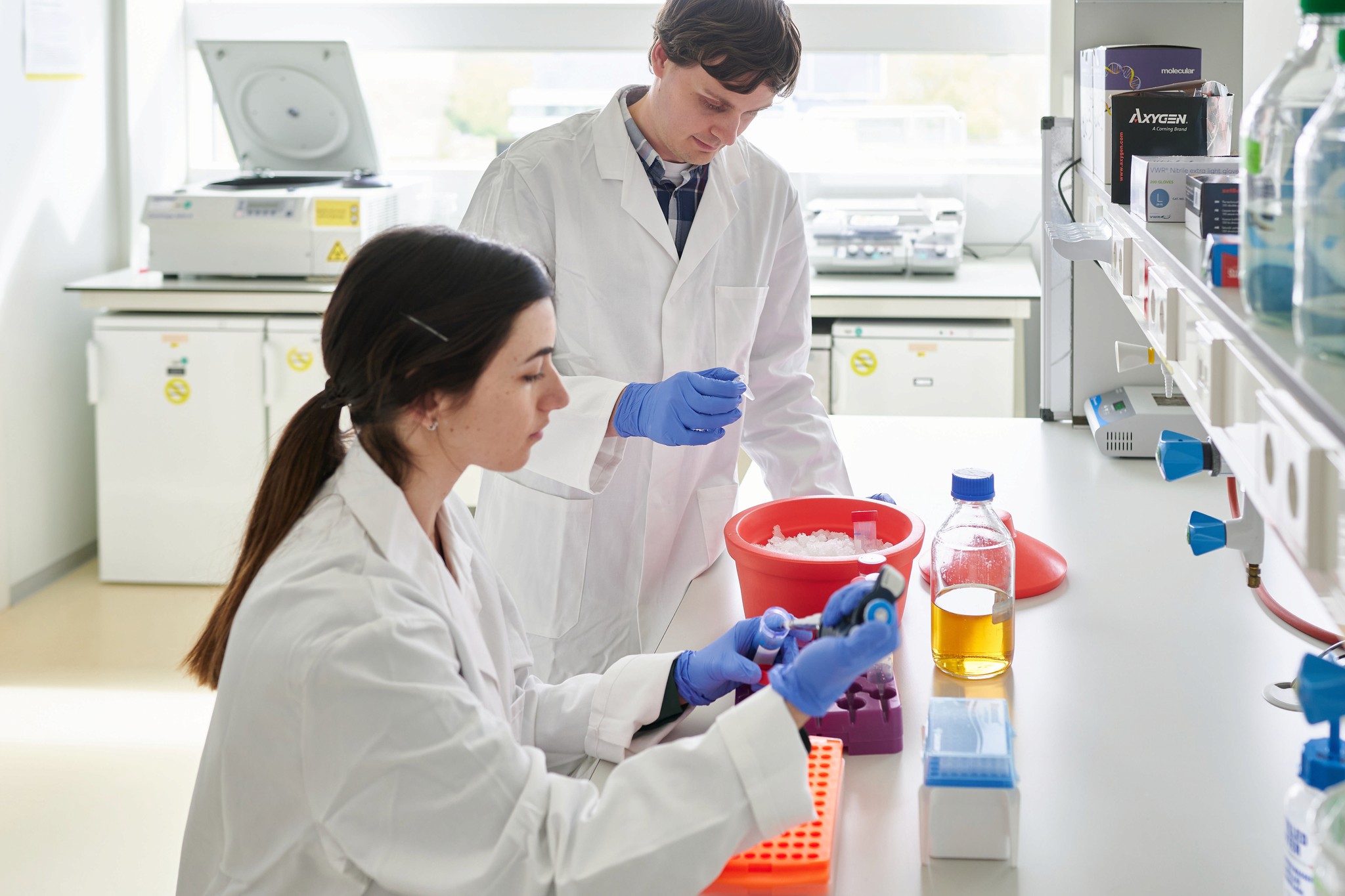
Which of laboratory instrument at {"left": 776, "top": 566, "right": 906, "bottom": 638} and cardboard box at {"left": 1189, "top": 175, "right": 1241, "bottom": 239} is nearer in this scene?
laboratory instrument at {"left": 776, "top": 566, "right": 906, "bottom": 638}

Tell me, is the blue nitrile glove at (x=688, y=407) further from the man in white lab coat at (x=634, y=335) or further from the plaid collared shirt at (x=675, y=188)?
the plaid collared shirt at (x=675, y=188)

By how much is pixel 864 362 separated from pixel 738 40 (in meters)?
2.07

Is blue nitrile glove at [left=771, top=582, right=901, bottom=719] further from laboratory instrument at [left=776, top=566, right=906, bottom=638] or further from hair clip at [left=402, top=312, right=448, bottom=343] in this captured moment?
hair clip at [left=402, top=312, right=448, bottom=343]

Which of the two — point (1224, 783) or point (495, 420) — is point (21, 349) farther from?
point (1224, 783)

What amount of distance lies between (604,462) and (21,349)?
103 inches

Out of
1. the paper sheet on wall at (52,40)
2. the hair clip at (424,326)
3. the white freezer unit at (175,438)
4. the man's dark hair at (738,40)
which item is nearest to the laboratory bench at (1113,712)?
the hair clip at (424,326)

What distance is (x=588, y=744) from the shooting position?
1.24m

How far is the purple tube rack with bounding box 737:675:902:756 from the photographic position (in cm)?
118

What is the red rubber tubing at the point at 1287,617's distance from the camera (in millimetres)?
1439

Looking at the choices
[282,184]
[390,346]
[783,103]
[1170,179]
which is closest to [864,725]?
[390,346]

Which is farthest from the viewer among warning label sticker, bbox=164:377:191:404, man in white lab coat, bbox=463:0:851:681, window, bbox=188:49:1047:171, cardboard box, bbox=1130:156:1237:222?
window, bbox=188:49:1047:171

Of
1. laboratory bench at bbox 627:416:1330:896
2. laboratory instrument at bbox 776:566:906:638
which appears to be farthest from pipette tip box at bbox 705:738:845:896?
laboratory instrument at bbox 776:566:906:638

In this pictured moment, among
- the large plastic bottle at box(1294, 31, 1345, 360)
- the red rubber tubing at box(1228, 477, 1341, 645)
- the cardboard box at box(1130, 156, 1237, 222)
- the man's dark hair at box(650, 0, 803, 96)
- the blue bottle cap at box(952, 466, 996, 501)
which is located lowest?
the red rubber tubing at box(1228, 477, 1341, 645)

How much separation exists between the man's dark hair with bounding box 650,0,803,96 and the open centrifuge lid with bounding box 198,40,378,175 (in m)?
2.40
